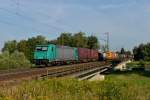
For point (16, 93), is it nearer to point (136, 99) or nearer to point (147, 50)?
point (136, 99)

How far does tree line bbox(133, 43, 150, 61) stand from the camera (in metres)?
178

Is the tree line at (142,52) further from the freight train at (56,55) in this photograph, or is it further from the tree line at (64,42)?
the freight train at (56,55)

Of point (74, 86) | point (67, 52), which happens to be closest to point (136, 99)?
point (74, 86)

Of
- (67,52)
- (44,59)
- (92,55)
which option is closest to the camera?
(44,59)

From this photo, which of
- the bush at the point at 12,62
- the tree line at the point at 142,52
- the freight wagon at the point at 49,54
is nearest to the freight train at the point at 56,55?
the freight wagon at the point at 49,54

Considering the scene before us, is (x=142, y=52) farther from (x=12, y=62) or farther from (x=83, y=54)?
(x=12, y=62)

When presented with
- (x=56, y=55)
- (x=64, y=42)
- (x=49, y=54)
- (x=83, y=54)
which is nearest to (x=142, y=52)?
(x=64, y=42)

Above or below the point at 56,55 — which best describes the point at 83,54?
above

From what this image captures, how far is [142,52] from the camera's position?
18338cm

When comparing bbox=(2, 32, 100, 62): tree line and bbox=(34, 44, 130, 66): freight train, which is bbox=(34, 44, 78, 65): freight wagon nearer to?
bbox=(34, 44, 130, 66): freight train

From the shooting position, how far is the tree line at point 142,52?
178000mm

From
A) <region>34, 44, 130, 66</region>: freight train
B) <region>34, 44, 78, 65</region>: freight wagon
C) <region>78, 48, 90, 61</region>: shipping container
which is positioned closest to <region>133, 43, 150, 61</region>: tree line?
<region>78, 48, 90, 61</region>: shipping container

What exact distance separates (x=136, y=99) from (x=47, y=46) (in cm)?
4214

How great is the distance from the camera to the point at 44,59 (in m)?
59.1
